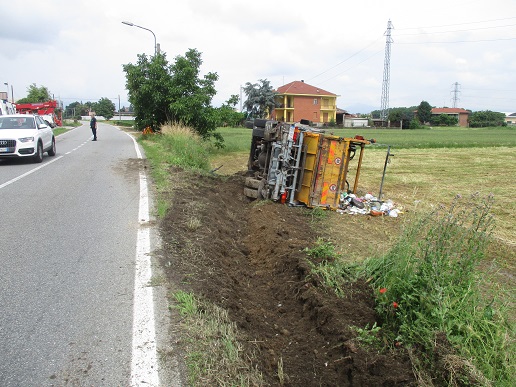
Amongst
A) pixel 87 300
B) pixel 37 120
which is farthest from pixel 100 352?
pixel 37 120

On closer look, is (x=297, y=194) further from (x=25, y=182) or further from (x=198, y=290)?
(x=25, y=182)

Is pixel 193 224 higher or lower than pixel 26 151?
lower

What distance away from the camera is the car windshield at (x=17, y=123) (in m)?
14.8

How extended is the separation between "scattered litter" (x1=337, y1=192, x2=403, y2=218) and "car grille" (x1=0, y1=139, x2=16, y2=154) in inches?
414

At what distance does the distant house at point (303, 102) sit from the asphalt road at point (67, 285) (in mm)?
72636

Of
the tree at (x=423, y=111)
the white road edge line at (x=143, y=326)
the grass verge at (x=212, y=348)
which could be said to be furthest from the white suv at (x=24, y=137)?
the tree at (x=423, y=111)

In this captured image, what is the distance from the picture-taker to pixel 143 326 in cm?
360

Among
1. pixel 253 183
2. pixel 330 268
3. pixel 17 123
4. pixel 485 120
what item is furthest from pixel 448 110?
pixel 330 268

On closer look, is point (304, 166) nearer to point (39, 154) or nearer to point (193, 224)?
point (193, 224)

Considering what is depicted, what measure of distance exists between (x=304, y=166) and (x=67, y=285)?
5987 millimetres

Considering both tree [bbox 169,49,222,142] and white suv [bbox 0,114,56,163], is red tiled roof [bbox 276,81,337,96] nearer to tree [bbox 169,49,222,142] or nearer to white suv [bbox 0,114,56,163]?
tree [bbox 169,49,222,142]

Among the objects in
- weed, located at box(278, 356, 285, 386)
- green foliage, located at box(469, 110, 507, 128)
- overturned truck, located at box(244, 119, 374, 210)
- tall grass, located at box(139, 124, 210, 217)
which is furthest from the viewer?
green foliage, located at box(469, 110, 507, 128)

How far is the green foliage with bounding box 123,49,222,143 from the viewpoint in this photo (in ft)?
75.6

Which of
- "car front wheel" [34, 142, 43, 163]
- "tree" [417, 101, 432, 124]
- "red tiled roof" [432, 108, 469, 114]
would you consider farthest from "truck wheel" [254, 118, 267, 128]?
"red tiled roof" [432, 108, 469, 114]
